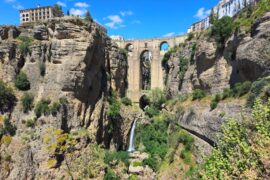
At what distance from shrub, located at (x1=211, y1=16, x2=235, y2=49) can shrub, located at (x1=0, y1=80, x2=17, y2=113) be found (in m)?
21.4

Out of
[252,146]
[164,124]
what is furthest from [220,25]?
[252,146]

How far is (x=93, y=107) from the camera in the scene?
119 feet

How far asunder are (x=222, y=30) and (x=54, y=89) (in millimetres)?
17959

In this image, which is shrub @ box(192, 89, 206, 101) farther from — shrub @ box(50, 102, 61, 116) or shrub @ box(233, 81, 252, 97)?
shrub @ box(50, 102, 61, 116)

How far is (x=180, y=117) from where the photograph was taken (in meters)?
35.0

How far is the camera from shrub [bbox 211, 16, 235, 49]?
32.2m

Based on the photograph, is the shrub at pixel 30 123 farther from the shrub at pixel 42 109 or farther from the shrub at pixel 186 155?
the shrub at pixel 186 155

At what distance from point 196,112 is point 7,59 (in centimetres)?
1999

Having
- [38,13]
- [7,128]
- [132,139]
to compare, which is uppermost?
[38,13]

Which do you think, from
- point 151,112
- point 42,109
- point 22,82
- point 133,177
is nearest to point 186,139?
point 133,177

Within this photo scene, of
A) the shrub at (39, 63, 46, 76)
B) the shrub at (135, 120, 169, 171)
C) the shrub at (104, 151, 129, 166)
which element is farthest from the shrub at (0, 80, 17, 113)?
the shrub at (135, 120, 169, 171)

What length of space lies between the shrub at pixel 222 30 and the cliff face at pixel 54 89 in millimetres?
12937

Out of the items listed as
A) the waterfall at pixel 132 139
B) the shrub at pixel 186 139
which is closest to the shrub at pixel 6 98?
the waterfall at pixel 132 139

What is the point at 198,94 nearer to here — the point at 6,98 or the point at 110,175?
the point at 110,175
